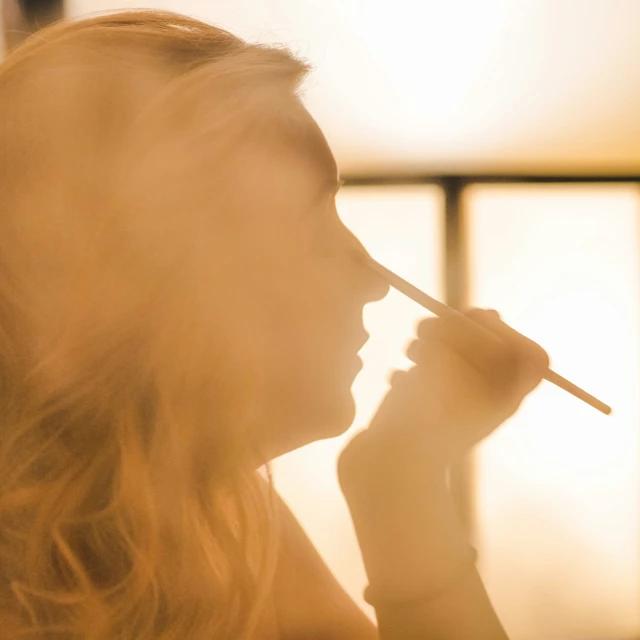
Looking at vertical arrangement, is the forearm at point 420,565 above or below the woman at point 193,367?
below

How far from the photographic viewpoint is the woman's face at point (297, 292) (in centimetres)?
28

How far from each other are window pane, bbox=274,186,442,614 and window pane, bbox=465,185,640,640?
0.11ft

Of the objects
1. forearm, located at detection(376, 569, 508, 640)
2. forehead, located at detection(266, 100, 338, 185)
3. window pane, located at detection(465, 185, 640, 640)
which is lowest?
forearm, located at detection(376, 569, 508, 640)

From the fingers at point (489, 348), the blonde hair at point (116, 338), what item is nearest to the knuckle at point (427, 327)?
the fingers at point (489, 348)

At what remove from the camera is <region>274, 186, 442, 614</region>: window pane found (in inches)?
12.2

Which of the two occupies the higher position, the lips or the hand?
the lips

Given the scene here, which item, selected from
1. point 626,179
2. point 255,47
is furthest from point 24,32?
point 626,179

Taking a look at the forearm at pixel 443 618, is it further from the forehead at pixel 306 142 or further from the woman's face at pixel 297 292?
the forehead at pixel 306 142

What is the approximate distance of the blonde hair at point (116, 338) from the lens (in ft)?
0.84

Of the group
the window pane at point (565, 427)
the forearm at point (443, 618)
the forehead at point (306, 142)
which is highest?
the forehead at point (306, 142)

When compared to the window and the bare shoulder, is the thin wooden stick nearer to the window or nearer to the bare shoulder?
the window

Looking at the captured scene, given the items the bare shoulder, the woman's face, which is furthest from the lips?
the bare shoulder

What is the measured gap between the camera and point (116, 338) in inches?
10.4

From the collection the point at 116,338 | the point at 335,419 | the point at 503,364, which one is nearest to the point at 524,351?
the point at 503,364
